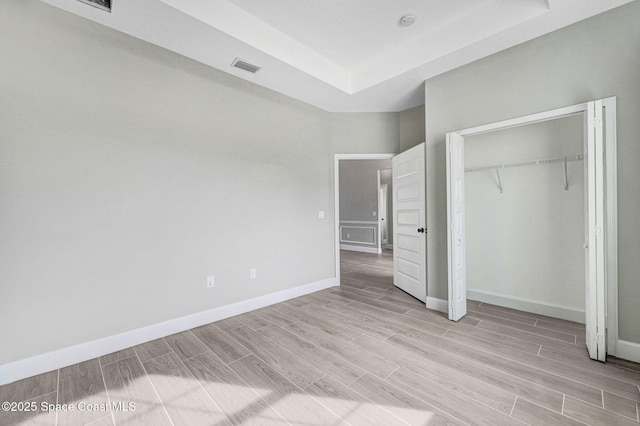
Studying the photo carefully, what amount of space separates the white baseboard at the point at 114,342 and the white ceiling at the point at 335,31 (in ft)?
9.06

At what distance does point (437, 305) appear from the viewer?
3.33 metres

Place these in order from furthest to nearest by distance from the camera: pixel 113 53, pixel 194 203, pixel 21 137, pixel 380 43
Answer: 1. pixel 380 43
2. pixel 194 203
3. pixel 113 53
4. pixel 21 137

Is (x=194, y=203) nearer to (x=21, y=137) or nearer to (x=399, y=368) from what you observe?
(x=21, y=137)

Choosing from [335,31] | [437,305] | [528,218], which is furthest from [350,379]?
[335,31]

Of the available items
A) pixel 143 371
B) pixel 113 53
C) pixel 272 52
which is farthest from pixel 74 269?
pixel 272 52

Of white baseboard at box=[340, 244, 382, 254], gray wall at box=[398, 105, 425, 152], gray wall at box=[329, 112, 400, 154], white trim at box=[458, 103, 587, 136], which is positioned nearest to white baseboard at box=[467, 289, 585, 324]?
white trim at box=[458, 103, 587, 136]

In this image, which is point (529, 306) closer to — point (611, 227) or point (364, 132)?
point (611, 227)

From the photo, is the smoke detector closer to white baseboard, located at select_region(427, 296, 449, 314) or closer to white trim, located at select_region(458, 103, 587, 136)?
white trim, located at select_region(458, 103, 587, 136)

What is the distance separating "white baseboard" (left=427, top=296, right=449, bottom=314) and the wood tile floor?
0.31m

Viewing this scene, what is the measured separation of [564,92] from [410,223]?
2098mm

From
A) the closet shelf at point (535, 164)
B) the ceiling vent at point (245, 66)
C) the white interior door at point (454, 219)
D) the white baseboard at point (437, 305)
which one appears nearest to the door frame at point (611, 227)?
the closet shelf at point (535, 164)

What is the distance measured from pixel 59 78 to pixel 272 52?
185 cm

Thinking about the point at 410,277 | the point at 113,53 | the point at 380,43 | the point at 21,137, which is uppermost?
the point at 380,43

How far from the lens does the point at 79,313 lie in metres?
2.25
